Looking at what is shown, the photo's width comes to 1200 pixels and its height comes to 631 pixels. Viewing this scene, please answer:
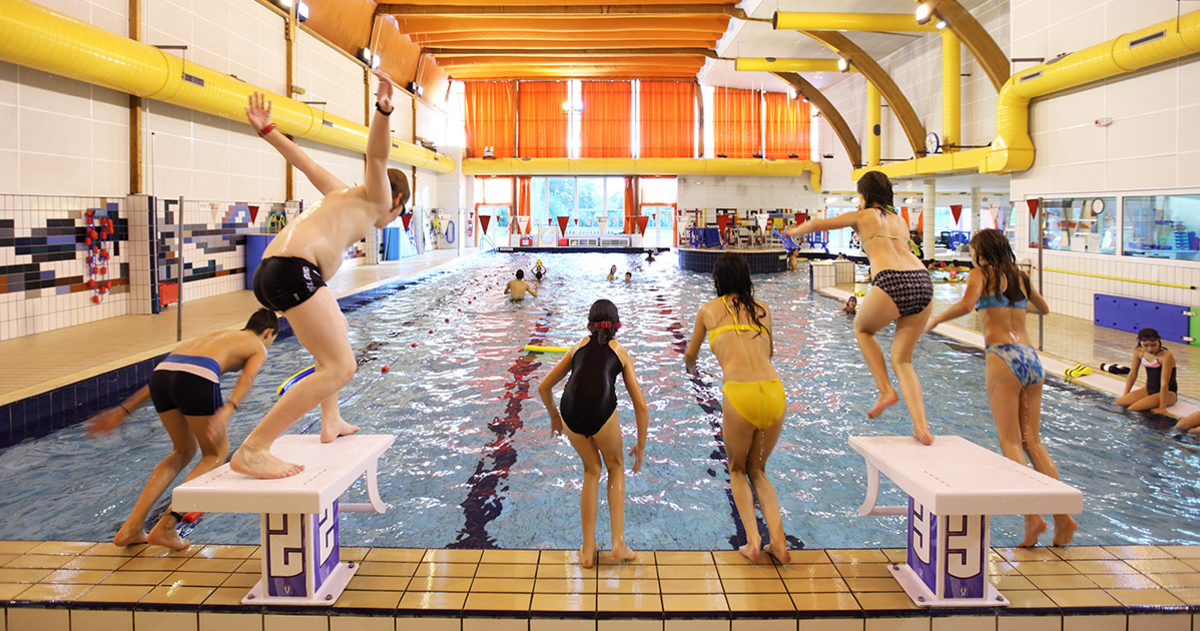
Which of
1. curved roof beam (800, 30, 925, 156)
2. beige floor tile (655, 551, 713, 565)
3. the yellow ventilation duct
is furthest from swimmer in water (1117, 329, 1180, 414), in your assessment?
curved roof beam (800, 30, 925, 156)

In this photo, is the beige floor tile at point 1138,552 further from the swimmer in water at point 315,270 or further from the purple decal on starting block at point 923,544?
the swimmer in water at point 315,270

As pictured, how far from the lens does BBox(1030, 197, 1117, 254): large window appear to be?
9.33 m

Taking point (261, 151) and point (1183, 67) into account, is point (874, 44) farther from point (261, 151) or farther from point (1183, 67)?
point (261, 151)

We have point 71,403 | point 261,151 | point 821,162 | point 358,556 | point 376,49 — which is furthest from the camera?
point 821,162

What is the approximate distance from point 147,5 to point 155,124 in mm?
1582

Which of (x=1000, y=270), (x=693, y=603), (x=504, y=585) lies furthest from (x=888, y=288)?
(x=504, y=585)

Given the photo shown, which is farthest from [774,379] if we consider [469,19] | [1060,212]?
[469,19]

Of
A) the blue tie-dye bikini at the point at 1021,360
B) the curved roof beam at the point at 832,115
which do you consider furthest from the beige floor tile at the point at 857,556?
the curved roof beam at the point at 832,115

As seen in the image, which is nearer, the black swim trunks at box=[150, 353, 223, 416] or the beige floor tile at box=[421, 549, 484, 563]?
the beige floor tile at box=[421, 549, 484, 563]

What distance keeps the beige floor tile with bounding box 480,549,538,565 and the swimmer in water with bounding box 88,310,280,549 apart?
122 centimetres

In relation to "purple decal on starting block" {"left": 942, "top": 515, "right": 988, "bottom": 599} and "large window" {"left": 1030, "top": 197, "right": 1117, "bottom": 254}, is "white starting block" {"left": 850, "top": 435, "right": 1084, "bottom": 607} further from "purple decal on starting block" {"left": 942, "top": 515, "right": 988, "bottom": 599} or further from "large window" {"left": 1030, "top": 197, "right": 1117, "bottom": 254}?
"large window" {"left": 1030, "top": 197, "right": 1117, "bottom": 254}

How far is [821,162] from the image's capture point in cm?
2731

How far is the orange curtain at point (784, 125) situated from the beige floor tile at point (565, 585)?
27.8m

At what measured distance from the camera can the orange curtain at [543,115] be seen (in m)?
28.0
